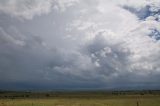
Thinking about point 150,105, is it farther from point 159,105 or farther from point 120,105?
point 120,105

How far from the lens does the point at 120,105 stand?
67.9 meters

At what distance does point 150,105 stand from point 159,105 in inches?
71.9

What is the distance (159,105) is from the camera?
2516 inches

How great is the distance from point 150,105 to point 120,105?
6.84m

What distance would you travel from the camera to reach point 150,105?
64.3m

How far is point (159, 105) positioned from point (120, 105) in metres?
8.59

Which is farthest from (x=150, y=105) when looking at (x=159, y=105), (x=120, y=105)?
(x=120, y=105)
